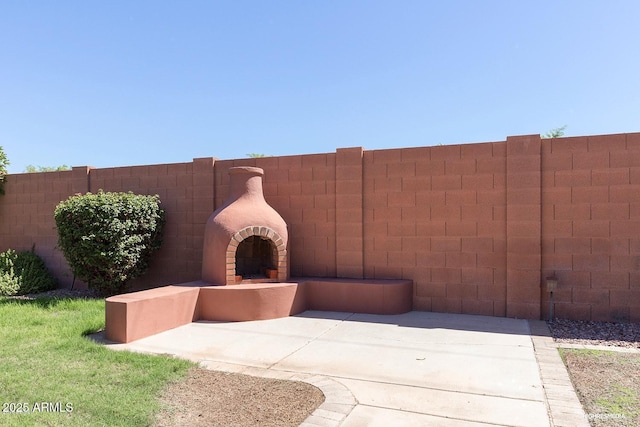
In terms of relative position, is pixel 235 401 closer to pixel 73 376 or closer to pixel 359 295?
pixel 73 376

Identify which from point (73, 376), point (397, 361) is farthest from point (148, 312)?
point (397, 361)

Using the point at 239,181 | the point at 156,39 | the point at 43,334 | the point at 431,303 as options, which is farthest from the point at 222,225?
the point at 156,39

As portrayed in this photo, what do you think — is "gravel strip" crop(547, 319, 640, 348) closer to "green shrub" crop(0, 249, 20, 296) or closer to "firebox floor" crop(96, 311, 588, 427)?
"firebox floor" crop(96, 311, 588, 427)

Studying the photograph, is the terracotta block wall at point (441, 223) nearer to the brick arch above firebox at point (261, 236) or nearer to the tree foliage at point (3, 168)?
the brick arch above firebox at point (261, 236)

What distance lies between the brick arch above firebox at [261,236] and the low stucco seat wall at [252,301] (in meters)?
0.25

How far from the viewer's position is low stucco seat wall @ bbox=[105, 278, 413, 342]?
6.41m

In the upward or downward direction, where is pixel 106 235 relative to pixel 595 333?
upward

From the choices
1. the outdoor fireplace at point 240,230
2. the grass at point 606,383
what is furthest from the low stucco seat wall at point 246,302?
the grass at point 606,383

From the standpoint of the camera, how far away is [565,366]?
191 inches

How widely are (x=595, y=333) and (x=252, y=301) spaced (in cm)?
590

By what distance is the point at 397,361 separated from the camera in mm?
5156

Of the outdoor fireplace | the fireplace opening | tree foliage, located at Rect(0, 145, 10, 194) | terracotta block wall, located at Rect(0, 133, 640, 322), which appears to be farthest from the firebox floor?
tree foliage, located at Rect(0, 145, 10, 194)

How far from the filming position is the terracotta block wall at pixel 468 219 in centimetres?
698

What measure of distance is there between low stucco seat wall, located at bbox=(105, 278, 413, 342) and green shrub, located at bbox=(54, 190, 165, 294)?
205cm
